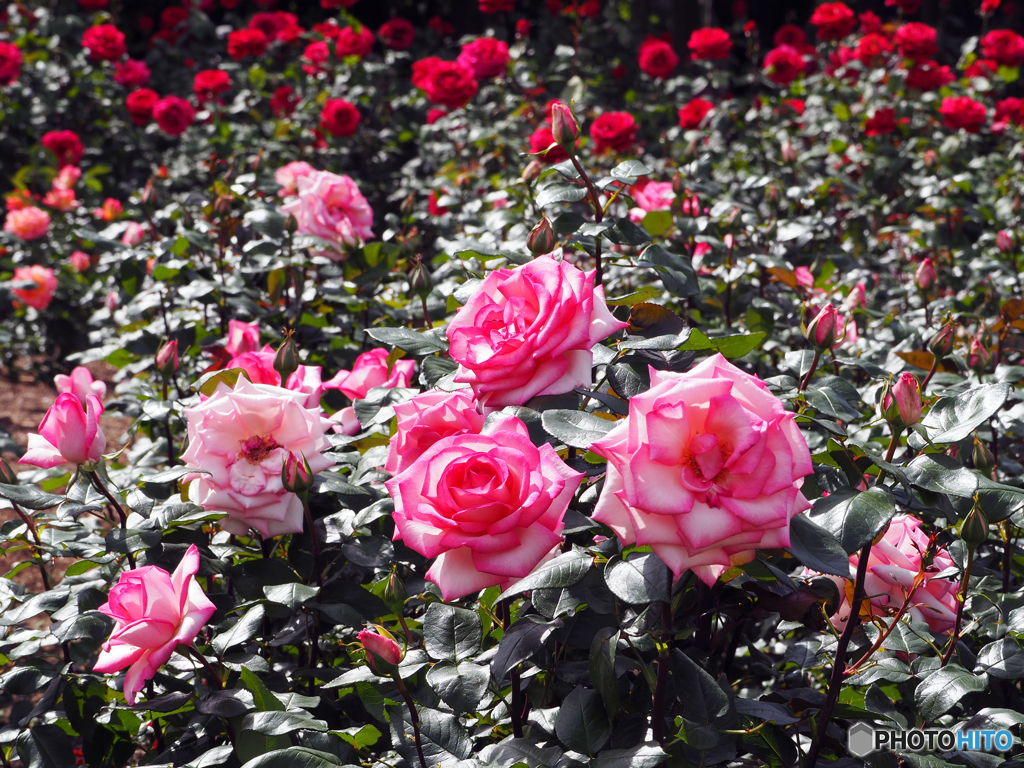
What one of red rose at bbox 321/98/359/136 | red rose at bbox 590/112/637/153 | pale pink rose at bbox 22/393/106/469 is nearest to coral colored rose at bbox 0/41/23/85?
red rose at bbox 321/98/359/136

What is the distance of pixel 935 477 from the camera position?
0.89 meters

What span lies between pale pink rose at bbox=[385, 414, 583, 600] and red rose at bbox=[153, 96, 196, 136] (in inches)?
137

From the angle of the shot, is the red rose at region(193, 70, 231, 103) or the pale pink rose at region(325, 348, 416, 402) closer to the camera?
the pale pink rose at region(325, 348, 416, 402)

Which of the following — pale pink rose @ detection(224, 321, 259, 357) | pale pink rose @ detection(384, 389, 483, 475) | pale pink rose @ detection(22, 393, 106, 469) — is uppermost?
pale pink rose @ detection(384, 389, 483, 475)

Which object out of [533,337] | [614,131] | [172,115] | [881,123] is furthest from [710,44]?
[533,337]

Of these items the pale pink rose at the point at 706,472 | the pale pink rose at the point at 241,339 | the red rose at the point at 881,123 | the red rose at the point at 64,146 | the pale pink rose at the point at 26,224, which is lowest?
the pale pink rose at the point at 26,224

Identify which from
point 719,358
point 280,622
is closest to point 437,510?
point 719,358

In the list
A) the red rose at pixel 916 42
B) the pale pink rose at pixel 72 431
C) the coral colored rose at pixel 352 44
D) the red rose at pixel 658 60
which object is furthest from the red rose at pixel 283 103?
the pale pink rose at pixel 72 431

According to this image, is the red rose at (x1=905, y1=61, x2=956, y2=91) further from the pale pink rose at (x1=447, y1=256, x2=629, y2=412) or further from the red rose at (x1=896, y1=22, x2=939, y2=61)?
the pale pink rose at (x1=447, y1=256, x2=629, y2=412)

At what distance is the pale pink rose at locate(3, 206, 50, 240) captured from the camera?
3869 millimetres

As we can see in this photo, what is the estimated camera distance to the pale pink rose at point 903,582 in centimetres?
111

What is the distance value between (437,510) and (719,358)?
12.4 inches

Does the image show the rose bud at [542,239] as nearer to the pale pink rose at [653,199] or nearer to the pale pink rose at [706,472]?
the pale pink rose at [706,472]

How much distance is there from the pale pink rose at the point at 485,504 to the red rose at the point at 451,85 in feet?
8.64
